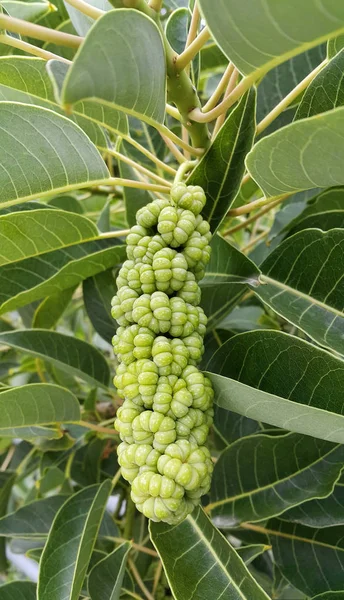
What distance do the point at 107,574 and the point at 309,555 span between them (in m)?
0.39

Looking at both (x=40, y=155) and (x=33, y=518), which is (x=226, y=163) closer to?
(x=40, y=155)

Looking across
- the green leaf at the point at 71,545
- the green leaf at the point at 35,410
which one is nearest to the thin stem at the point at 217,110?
the green leaf at the point at 35,410

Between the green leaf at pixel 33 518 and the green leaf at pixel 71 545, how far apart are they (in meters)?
0.20

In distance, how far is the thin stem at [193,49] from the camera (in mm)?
740

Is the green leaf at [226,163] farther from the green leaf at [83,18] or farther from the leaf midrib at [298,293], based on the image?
the green leaf at [83,18]

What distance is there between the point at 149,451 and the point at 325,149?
1.36 feet

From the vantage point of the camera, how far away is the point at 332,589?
40.0 inches

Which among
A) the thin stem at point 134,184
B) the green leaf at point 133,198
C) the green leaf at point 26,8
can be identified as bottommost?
the green leaf at point 133,198

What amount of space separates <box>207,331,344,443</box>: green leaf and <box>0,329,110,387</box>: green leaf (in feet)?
1.34

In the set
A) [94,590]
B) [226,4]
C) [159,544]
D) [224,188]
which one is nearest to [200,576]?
[159,544]

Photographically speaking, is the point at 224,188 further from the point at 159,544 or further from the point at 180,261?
the point at 159,544

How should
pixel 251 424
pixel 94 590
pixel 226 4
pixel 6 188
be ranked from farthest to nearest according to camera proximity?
pixel 251 424 < pixel 94 590 < pixel 6 188 < pixel 226 4

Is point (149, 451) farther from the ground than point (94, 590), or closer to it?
farther from the ground

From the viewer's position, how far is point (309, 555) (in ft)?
3.53
